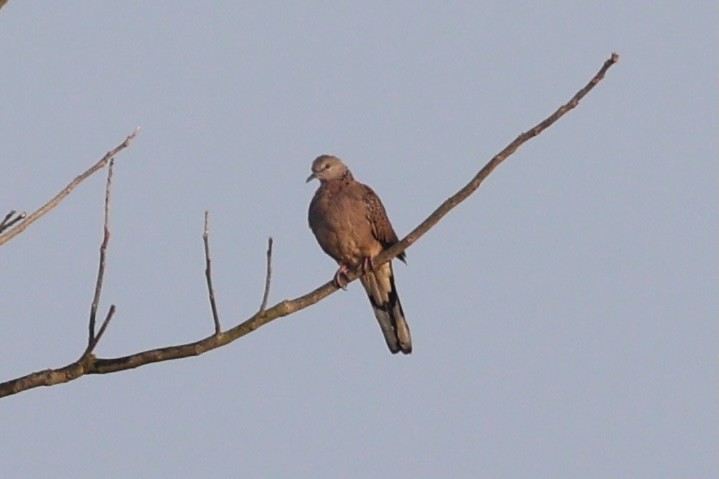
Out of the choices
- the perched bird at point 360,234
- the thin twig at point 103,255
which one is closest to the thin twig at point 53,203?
the thin twig at point 103,255

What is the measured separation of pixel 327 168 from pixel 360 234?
2.68ft

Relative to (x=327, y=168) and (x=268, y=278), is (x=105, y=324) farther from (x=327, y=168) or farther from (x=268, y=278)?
(x=327, y=168)

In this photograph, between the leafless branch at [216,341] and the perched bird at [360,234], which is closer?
the leafless branch at [216,341]

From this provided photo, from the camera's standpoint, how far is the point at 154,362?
4012mm

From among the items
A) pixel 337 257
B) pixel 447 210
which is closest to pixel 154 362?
pixel 447 210

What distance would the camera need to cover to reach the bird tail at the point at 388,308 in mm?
7633

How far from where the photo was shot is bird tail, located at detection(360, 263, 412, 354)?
763cm

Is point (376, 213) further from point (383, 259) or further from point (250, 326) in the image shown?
point (250, 326)

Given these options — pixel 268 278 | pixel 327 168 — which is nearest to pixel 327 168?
pixel 327 168

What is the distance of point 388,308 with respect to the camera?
305 inches

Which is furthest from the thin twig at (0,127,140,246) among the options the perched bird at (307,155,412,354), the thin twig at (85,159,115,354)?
the perched bird at (307,155,412,354)

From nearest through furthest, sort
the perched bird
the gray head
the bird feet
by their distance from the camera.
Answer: the bird feet, the perched bird, the gray head

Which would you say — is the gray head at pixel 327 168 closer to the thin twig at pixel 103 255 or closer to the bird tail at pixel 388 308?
the bird tail at pixel 388 308

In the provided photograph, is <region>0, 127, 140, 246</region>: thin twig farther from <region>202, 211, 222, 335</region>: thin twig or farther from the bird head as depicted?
the bird head
